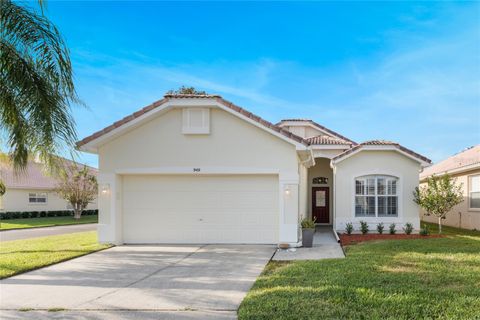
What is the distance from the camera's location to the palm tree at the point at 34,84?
909 centimetres

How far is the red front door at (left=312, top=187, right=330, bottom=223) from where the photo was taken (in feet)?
71.8

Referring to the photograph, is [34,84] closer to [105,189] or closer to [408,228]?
[105,189]

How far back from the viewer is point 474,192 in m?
18.9

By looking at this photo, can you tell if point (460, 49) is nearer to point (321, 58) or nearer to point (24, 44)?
point (321, 58)

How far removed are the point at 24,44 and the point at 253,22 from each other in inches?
410

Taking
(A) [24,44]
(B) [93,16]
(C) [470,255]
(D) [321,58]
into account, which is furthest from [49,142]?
(D) [321,58]

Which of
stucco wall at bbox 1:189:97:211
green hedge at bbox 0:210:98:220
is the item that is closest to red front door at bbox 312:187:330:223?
green hedge at bbox 0:210:98:220

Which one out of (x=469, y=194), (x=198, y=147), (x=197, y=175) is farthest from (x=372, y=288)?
(x=469, y=194)

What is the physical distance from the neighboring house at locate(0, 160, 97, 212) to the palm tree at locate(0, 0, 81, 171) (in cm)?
2394

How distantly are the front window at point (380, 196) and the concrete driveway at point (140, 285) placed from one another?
7.10m

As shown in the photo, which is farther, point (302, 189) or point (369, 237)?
point (302, 189)

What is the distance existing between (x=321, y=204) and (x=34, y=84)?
16571 millimetres

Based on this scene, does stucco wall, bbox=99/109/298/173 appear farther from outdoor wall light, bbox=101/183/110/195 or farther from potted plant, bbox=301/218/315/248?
potted plant, bbox=301/218/315/248

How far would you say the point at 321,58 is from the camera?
1948 cm
